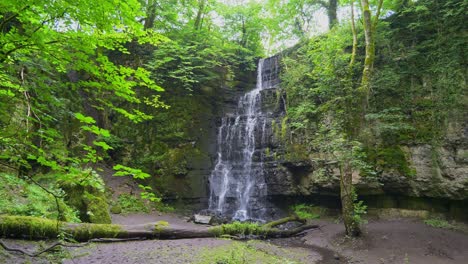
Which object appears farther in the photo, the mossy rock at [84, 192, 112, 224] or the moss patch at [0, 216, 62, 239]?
the mossy rock at [84, 192, 112, 224]

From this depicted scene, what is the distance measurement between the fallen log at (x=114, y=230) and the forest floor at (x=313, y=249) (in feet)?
0.80

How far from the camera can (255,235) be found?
10070 millimetres

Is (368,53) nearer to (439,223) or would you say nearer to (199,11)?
(439,223)

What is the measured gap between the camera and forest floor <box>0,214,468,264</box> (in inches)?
237

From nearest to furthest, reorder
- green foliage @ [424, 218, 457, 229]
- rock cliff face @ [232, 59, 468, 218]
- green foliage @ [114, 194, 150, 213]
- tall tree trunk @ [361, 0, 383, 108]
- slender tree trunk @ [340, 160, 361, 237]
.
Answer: slender tree trunk @ [340, 160, 361, 237], green foliage @ [424, 218, 457, 229], rock cliff face @ [232, 59, 468, 218], tall tree trunk @ [361, 0, 383, 108], green foliage @ [114, 194, 150, 213]

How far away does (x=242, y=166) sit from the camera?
15305 mm

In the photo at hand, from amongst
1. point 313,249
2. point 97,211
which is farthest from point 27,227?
point 313,249

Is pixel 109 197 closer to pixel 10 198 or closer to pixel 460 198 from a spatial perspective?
pixel 10 198

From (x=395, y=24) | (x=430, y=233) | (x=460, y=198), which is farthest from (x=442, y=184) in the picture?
(x=395, y=24)

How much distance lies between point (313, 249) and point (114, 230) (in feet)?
19.8

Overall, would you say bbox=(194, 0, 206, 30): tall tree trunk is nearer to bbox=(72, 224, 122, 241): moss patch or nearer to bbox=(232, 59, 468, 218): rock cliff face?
bbox=(232, 59, 468, 218): rock cliff face

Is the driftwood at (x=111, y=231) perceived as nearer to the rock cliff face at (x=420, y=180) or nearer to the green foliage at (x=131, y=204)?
the rock cliff face at (x=420, y=180)

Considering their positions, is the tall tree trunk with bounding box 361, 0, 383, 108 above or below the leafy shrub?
above

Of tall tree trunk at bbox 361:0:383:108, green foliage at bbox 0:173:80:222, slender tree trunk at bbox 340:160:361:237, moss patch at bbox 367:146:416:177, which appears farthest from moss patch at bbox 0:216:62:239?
moss patch at bbox 367:146:416:177
